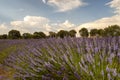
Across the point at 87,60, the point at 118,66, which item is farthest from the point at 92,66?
the point at 118,66

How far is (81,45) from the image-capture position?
2943mm

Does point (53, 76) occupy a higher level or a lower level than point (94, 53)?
lower

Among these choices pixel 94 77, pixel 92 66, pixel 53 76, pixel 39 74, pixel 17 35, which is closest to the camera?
pixel 94 77

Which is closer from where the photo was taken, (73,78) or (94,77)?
(94,77)

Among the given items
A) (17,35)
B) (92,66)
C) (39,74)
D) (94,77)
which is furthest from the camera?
(17,35)

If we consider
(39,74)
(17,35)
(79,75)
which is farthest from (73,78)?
(17,35)

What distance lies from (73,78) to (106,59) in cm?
36

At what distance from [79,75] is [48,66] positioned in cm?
49

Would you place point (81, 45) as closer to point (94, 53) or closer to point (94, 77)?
point (94, 53)

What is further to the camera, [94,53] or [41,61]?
[41,61]

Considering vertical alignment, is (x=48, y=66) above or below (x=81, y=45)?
below

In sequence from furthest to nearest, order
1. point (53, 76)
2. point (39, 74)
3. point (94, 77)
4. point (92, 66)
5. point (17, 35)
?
point (17, 35)
point (39, 74)
point (53, 76)
point (92, 66)
point (94, 77)

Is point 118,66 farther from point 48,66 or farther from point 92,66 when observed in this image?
point 48,66

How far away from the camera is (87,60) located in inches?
94.0
